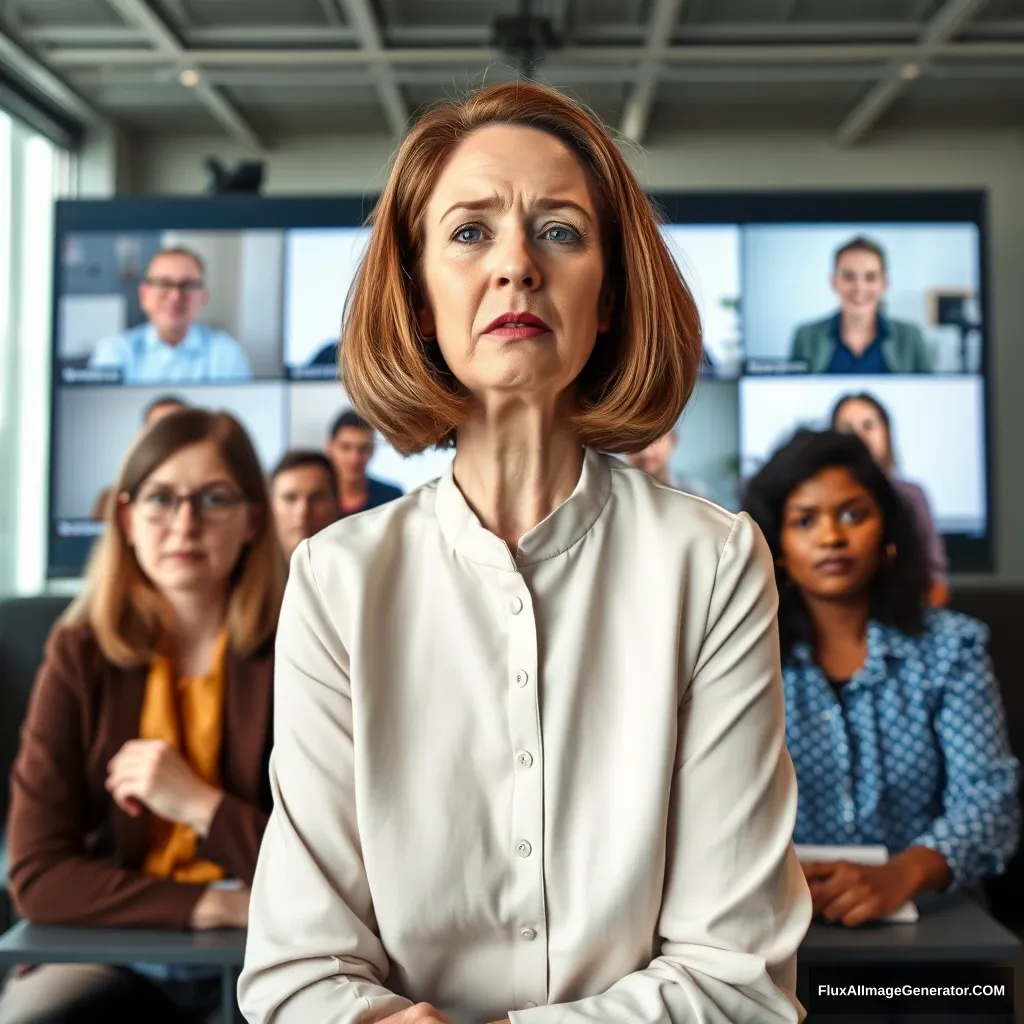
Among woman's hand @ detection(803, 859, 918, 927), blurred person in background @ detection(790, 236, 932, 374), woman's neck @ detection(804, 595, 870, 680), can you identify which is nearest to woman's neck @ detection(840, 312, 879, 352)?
blurred person in background @ detection(790, 236, 932, 374)

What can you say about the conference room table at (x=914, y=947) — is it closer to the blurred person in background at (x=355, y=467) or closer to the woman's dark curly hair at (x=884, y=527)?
the woman's dark curly hair at (x=884, y=527)

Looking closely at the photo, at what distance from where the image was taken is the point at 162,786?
1.91 metres

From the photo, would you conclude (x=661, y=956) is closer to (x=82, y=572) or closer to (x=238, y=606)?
(x=238, y=606)

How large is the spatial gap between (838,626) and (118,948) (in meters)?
1.48

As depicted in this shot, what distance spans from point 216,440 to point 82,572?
252 cm

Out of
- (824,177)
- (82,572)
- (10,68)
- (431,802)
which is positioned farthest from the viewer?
(824,177)

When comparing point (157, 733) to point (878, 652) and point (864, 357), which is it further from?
point (864, 357)

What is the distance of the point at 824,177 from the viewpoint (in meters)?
6.71

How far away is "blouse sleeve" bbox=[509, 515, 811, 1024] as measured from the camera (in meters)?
1.01

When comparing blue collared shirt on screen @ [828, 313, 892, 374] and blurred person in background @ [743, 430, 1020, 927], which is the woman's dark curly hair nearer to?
blurred person in background @ [743, 430, 1020, 927]

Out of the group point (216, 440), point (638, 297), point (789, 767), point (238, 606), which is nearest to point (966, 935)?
point (789, 767)

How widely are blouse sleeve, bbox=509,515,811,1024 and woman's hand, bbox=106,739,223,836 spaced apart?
3.49ft

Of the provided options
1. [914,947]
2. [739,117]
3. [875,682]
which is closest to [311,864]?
[914,947]

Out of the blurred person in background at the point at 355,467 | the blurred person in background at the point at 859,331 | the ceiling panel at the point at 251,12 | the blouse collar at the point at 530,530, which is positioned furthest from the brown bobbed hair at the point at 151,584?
the ceiling panel at the point at 251,12
